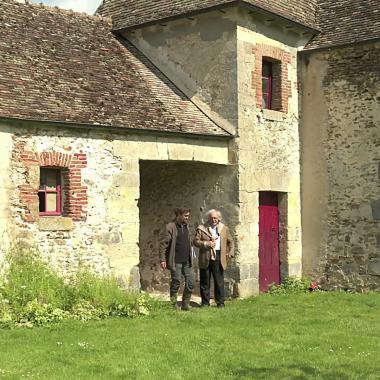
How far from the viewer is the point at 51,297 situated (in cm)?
1007

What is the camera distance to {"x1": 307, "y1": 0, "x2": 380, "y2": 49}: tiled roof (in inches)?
548

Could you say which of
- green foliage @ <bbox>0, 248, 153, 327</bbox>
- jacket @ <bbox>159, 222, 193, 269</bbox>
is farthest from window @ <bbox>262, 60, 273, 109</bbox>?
green foliage @ <bbox>0, 248, 153, 327</bbox>

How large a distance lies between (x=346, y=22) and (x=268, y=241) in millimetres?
5101

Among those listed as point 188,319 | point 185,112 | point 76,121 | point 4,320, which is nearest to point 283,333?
point 188,319

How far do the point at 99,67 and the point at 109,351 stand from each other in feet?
23.2

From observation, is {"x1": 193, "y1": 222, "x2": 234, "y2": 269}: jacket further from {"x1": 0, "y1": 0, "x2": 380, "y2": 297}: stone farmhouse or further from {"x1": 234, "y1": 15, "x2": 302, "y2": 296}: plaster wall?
{"x1": 234, "y1": 15, "x2": 302, "y2": 296}: plaster wall

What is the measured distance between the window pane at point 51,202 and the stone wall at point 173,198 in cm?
323

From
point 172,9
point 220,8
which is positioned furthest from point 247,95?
point 172,9

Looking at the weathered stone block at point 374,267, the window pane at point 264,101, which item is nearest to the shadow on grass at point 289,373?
the weathered stone block at point 374,267

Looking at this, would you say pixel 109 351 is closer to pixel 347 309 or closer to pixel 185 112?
pixel 347 309

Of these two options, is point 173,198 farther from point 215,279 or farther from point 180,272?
point 215,279

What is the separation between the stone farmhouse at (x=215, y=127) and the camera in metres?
11.5

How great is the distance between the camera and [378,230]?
44.9 feet

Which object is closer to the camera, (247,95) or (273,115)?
(247,95)
